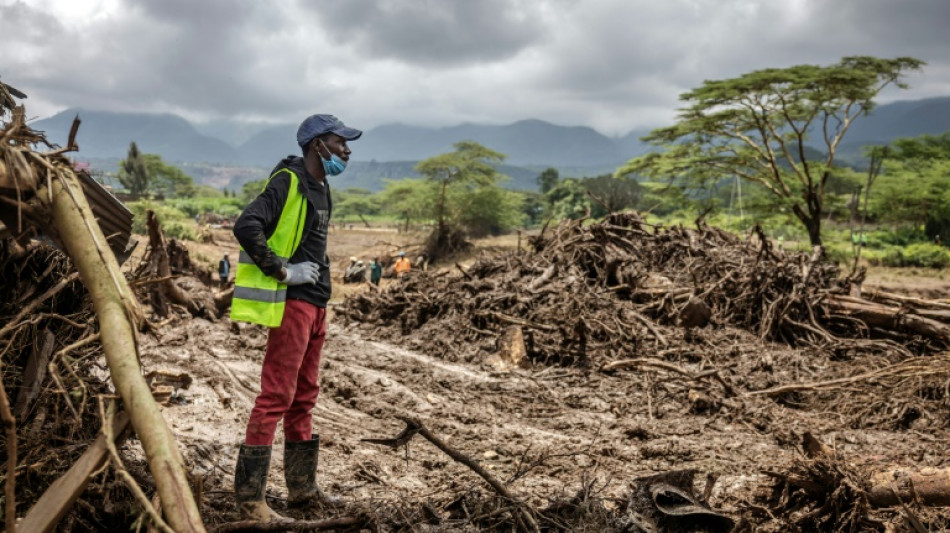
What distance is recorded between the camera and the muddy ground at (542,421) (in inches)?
140

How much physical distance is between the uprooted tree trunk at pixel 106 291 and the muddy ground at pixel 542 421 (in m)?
1.22

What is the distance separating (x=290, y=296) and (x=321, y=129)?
85 centimetres

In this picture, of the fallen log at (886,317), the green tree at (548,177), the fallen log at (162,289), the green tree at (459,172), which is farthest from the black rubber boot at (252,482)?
the green tree at (548,177)

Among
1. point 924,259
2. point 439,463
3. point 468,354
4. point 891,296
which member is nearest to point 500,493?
point 439,463

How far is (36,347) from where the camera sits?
247cm

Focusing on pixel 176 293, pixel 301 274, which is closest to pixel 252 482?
pixel 301 274

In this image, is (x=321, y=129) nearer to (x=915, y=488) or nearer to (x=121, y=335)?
(x=121, y=335)

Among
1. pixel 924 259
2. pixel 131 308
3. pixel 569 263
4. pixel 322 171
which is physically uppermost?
pixel 322 171

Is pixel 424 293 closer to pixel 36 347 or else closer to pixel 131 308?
pixel 36 347

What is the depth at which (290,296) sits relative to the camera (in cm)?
289

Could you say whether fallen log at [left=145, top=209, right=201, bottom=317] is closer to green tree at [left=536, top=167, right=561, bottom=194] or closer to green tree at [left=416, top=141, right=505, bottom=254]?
green tree at [left=416, top=141, right=505, bottom=254]

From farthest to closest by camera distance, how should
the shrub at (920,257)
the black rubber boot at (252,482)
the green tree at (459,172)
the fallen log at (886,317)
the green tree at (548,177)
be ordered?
the green tree at (548,177), the green tree at (459,172), the shrub at (920,257), the fallen log at (886,317), the black rubber boot at (252,482)

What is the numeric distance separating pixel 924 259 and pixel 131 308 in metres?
27.9

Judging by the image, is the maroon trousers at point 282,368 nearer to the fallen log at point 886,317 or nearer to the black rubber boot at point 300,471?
the black rubber boot at point 300,471
